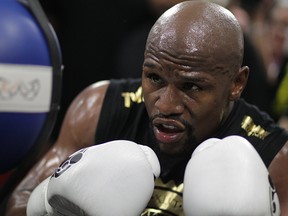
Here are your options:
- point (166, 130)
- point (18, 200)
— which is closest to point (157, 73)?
point (166, 130)

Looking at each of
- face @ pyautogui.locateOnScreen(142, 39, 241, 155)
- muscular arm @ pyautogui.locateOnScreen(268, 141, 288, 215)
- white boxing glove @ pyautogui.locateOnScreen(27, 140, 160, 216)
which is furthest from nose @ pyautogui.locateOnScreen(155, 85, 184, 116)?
muscular arm @ pyautogui.locateOnScreen(268, 141, 288, 215)

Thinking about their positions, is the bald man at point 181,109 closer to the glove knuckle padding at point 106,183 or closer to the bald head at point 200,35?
the bald head at point 200,35

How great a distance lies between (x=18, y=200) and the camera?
6.03ft

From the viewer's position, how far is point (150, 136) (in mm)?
1840

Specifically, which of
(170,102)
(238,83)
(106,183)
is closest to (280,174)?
(238,83)

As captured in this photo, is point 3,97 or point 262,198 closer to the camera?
point 262,198

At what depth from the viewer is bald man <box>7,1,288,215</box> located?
5.24ft

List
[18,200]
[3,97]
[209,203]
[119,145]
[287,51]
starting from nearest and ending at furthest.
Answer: [209,203] → [119,145] → [3,97] → [18,200] → [287,51]

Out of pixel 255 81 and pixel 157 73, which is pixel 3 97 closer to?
pixel 157 73

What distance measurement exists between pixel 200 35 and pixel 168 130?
0.70ft

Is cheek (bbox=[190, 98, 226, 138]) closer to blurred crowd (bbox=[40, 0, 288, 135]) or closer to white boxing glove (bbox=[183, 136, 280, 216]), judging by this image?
white boxing glove (bbox=[183, 136, 280, 216])

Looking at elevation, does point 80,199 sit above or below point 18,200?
above

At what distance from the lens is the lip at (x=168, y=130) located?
5.26ft

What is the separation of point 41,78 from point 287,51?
6.97ft
